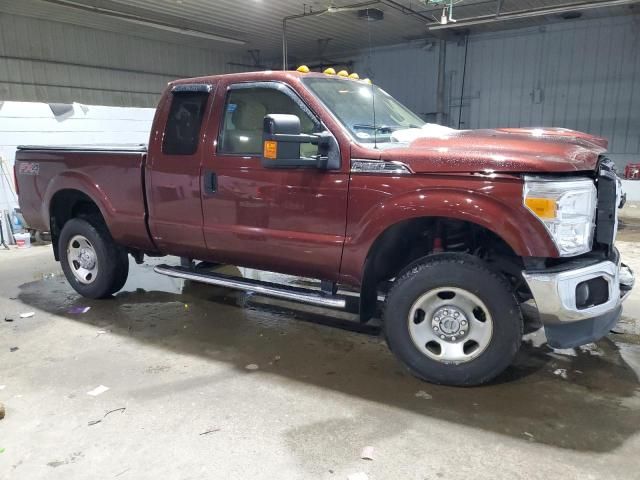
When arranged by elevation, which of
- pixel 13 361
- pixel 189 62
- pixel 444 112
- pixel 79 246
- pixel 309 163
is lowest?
pixel 13 361

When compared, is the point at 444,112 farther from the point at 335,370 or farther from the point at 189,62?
the point at 335,370

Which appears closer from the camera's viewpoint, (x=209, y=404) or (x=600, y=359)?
(x=209, y=404)

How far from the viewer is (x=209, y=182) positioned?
3748 mm

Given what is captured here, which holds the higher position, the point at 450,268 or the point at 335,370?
the point at 450,268

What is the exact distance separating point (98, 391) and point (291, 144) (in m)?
2.00

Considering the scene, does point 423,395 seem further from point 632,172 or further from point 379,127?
point 632,172

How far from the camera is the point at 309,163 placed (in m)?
3.21

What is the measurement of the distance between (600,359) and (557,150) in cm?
170

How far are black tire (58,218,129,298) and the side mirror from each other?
7.32 ft

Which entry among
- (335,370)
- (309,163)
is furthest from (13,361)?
(309,163)

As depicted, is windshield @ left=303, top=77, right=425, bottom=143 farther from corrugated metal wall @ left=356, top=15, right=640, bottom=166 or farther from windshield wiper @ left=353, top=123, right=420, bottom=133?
corrugated metal wall @ left=356, top=15, right=640, bottom=166

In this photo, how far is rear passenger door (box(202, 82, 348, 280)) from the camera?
3.30m

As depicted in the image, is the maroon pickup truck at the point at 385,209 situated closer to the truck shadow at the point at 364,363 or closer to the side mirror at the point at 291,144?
the side mirror at the point at 291,144

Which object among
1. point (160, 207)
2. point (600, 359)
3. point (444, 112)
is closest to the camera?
point (600, 359)
